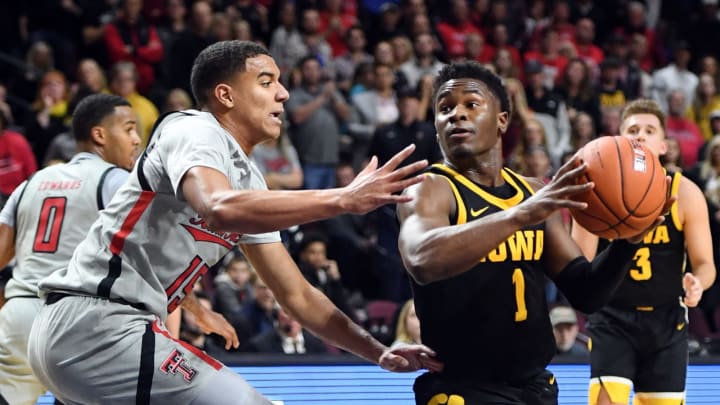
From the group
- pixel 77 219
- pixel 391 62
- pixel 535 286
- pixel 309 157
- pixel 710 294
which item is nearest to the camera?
pixel 535 286

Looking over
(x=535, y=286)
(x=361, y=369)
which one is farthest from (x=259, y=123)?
(x=361, y=369)

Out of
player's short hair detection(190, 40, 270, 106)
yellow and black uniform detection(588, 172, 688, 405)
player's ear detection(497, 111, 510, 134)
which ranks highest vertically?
player's short hair detection(190, 40, 270, 106)

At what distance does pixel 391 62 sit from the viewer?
1197 cm

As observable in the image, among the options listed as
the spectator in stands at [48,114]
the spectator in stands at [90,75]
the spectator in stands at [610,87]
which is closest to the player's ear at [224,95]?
the spectator in stands at [48,114]

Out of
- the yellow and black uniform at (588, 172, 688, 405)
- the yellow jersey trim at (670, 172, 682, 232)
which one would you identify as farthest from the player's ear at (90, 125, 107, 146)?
the yellow jersey trim at (670, 172, 682, 232)

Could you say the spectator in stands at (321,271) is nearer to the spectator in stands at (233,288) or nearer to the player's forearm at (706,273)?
the spectator in stands at (233,288)

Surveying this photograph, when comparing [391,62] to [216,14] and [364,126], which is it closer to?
[364,126]

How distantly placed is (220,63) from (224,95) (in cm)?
13

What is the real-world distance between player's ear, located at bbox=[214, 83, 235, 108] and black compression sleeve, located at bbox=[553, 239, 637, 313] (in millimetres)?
1474

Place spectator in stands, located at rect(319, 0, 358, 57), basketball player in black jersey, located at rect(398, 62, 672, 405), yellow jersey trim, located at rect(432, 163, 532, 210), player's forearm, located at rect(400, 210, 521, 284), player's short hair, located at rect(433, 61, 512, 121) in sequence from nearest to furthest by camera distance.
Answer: player's forearm, located at rect(400, 210, 521, 284) → basketball player in black jersey, located at rect(398, 62, 672, 405) → yellow jersey trim, located at rect(432, 163, 532, 210) → player's short hair, located at rect(433, 61, 512, 121) → spectator in stands, located at rect(319, 0, 358, 57)

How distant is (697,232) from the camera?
5.73 m

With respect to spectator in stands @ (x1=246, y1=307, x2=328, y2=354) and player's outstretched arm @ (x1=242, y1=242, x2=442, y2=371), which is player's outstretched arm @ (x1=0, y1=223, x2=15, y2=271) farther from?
spectator in stands @ (x1=246, y1=307, x2=328, y2=354)

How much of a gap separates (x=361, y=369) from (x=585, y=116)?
18.5ft

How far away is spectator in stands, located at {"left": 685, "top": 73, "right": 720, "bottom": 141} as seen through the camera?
13.1 meters
